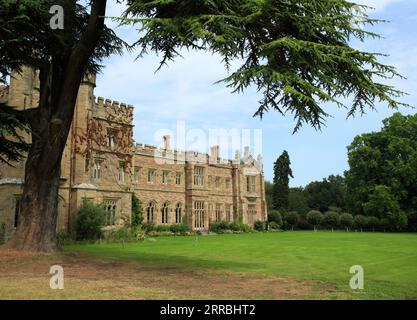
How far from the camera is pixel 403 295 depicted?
718 centimetres

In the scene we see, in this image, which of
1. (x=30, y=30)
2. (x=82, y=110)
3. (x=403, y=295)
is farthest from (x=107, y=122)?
(x=403, y=295)

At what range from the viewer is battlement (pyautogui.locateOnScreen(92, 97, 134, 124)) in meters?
25.7

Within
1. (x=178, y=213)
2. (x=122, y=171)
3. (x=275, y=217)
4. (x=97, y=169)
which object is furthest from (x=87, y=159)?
(x=275, y=217)

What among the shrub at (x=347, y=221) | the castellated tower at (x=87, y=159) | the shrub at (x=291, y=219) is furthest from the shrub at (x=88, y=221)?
the shrub at (x=347, y=221)

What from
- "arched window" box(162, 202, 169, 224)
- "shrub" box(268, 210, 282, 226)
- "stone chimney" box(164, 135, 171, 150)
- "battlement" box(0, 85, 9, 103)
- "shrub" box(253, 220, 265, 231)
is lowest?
"shrub" box(253, 220, 265, 231)

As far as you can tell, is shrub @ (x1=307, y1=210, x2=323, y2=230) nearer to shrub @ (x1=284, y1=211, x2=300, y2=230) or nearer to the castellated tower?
shrub @ (x1=284, y1=211, x2=300, y2=230)

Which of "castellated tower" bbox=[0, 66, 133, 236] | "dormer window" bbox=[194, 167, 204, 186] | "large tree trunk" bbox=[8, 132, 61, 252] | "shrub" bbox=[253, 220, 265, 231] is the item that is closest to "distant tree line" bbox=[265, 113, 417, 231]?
"shrub" bbox=[253, 220, 265, 231]

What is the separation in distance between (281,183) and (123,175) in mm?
25994

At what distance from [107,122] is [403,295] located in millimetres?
21696

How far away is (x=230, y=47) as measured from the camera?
741 cm

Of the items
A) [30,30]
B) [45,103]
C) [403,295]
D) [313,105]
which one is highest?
[30,30]

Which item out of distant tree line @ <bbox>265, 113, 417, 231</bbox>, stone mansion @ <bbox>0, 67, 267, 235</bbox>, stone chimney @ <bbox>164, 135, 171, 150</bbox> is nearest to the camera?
stone mansion @ <bbox>0, 67, 267, 235</bbox>

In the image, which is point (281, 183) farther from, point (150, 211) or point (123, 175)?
point (123, 175)
